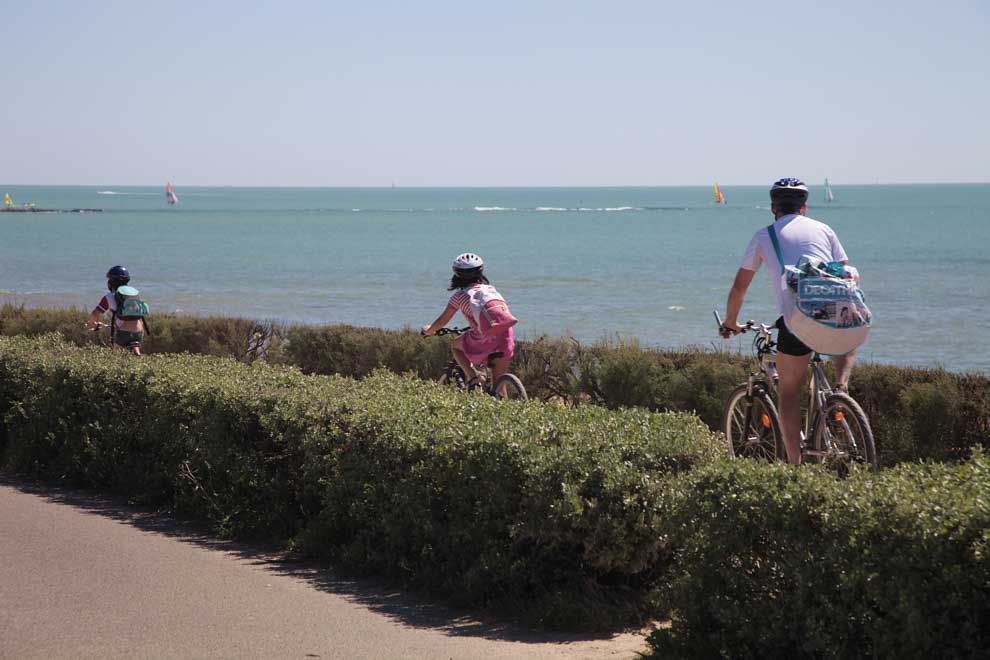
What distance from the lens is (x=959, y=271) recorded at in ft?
192

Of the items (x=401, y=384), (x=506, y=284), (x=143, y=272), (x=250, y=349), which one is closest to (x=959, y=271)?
(x=506, y=284)

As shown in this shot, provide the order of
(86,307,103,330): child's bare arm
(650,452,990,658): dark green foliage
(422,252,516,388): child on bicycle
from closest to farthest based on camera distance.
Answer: (650,452,990,658): dark green foliage → (422,252,516,388): child on bicycle → (86,307,103,330): child's bare arm

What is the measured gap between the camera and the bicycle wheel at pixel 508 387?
9.02 metres

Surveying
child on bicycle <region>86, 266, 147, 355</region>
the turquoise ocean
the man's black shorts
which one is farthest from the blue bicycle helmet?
child on bicycle <region>86, 266, 147, 355</region>

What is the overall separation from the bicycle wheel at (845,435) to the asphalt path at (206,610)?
2.06 metres

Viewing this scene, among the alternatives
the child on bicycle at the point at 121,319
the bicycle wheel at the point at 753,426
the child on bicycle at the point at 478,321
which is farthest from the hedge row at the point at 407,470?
the child on bicycle at the point at 121,319

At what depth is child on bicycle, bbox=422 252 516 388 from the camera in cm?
926

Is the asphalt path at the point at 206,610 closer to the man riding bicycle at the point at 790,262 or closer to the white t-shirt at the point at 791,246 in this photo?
the man riding bicycle at the point at 790,262

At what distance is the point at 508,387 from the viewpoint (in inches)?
360

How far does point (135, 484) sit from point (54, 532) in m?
0.96

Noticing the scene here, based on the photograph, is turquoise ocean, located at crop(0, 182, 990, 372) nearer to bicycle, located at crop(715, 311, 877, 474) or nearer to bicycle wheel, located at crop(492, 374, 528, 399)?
bicycle wheel, located at crop(492, 374, 528, 399)

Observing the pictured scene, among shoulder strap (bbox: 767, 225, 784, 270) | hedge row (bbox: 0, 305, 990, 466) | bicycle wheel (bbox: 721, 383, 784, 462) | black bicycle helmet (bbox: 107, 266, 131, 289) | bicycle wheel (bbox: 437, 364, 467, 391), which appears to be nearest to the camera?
shoulder strap (bbox: 767, 225, 784, 270)

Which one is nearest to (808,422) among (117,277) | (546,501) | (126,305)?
(546,501)

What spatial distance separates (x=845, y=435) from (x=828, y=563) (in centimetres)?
271
